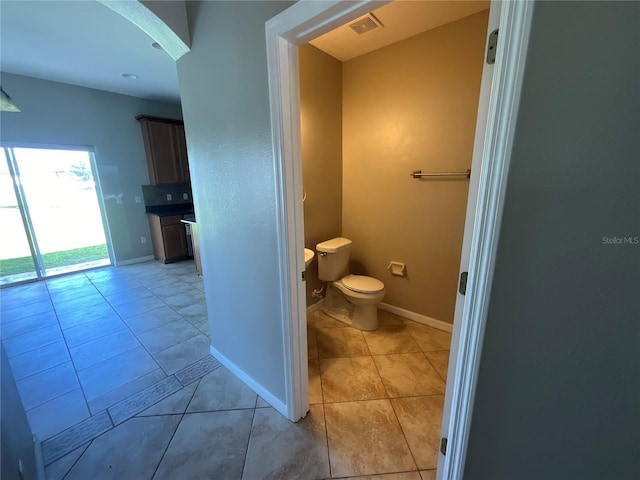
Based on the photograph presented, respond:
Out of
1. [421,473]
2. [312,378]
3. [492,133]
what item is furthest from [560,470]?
[312,378]

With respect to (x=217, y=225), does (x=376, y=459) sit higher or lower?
lower

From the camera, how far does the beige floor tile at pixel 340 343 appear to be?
206 centimetres

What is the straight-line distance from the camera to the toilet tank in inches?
93.8

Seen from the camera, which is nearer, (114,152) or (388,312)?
(388,312)

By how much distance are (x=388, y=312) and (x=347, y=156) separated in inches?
66.8

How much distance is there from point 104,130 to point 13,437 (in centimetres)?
441

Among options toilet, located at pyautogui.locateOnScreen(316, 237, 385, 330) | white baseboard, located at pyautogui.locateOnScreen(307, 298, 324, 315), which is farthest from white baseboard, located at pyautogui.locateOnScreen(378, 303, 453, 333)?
white baseboard, located at pyautogui.locateOnScreen(307, 298, 324, 315)

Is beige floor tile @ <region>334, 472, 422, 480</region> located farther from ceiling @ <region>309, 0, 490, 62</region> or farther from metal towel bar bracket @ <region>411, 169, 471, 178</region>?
ceiling @ <region>309, 0, 490, 62</region>

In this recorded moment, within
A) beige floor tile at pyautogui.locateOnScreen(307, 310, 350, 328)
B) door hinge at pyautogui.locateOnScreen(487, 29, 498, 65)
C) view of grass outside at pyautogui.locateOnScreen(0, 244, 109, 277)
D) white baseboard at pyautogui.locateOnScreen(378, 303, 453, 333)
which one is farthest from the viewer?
view of grass outside at pyautogui.locateOnScreen(0, 244, 109, 277)

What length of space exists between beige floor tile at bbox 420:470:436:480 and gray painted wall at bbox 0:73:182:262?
16.5 ft

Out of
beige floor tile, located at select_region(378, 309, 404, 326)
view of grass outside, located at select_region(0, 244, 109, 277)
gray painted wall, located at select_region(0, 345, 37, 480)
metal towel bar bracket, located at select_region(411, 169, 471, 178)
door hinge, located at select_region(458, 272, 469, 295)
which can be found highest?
metal towel bar bracket, located at select_region(411, 169, 471, 178)

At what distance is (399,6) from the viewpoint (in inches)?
65.7

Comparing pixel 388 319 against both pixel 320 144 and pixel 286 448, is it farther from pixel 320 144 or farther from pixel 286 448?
pixel 320 144

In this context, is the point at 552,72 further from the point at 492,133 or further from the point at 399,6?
the point at 399,6
